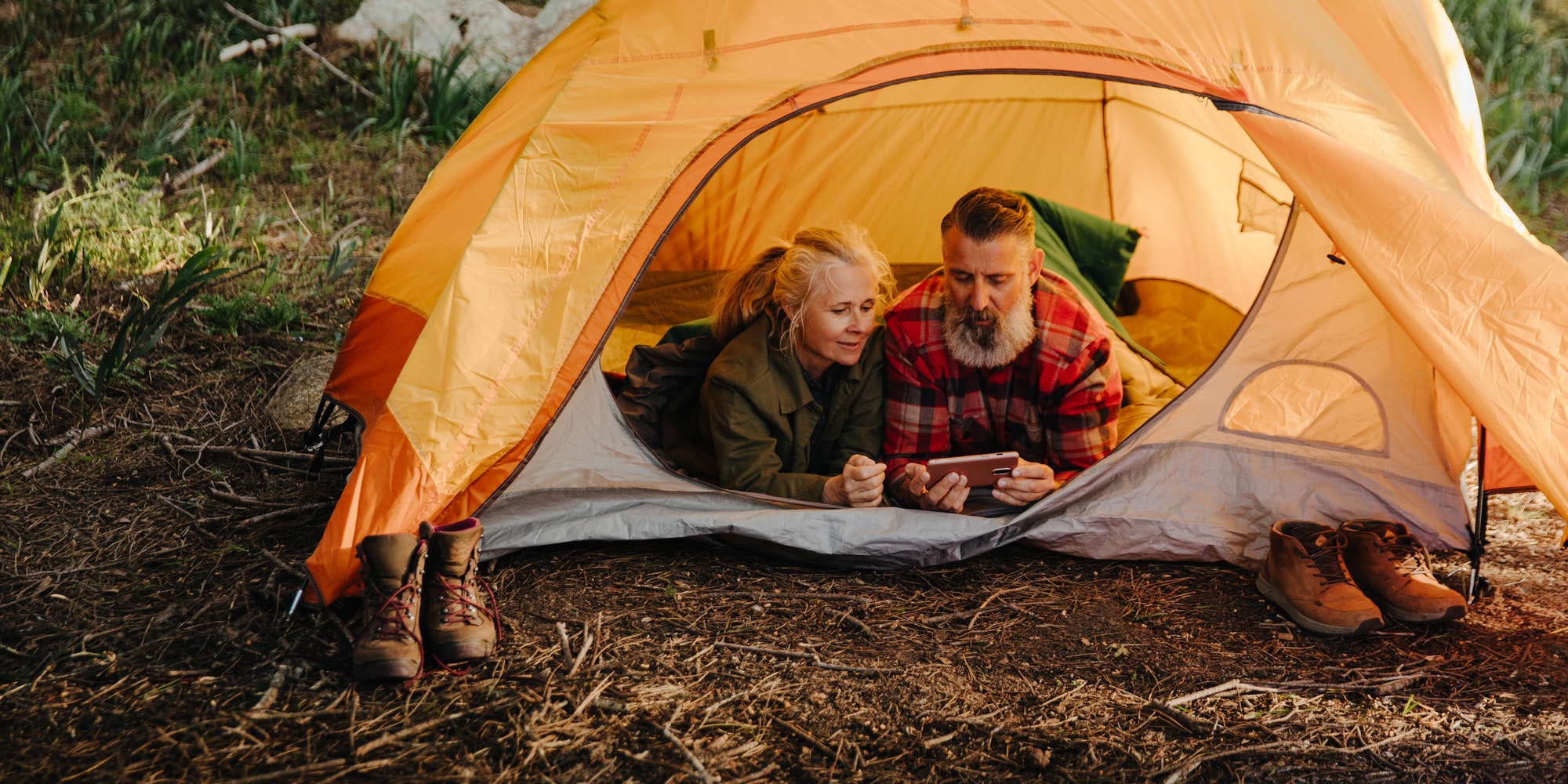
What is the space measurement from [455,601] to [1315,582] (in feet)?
6.05

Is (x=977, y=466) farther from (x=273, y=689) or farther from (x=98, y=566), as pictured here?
(x=98, y=566)

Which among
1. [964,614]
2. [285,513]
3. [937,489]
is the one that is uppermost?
[937,489]

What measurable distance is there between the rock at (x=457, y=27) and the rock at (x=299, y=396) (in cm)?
311

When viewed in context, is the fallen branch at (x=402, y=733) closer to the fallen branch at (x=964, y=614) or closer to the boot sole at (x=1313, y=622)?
the fallen branch at (x=964, y=614)

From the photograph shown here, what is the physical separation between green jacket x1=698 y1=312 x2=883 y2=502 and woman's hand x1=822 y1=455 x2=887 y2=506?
4 cm

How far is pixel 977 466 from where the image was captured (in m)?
2.66

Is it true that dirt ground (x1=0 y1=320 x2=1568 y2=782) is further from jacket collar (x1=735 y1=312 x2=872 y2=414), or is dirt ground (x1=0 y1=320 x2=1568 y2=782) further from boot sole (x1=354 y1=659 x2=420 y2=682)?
jacket collar (x1=735 y1=312 x2=872 y2=414)

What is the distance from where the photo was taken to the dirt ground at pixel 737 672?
1.92 meters

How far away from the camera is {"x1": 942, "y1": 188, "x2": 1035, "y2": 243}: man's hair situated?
265 cm

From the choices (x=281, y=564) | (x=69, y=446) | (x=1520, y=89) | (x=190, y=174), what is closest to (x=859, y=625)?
(x=281, y=564)

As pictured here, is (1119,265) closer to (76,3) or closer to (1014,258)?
(1014,258)

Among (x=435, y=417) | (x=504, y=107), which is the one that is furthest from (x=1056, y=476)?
(x=504, y=107)

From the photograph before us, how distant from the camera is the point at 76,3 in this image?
20.8ft

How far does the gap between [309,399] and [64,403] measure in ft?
2.38
